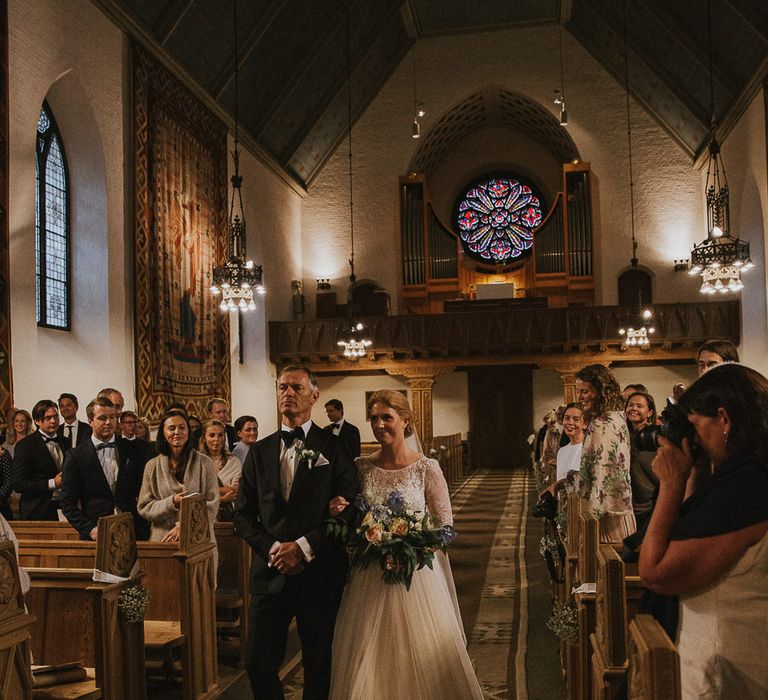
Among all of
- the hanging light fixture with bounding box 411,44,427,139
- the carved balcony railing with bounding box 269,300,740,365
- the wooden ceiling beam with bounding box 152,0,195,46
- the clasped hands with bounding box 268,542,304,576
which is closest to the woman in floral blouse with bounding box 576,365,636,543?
the clasped hands with bounding box 268,542,304,576

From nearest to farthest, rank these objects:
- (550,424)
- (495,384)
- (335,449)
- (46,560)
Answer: (335,449)
(46,560)
(550,424)
(495,384)

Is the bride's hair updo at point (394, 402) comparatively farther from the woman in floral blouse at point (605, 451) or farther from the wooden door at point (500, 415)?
the wooden door at point (500, 415)

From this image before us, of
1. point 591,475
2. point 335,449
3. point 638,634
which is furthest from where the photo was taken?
point 591,475

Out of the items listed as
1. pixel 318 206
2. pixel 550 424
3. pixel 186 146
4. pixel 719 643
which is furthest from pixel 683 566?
pixel 318 206

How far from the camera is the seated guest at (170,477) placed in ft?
18.0

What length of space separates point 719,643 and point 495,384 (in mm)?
21343

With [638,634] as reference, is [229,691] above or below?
below

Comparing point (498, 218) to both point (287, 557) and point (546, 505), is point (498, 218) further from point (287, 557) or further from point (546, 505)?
point (287, 557)

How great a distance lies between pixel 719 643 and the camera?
2.08 m

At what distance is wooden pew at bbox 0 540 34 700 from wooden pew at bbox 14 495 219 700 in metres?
1.56

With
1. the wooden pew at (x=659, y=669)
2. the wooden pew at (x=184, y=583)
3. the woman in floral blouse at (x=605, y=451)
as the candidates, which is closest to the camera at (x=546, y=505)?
the woman in floral blouse at (x=605, y=451)

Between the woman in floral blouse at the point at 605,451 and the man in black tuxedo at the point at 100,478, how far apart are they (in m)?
3.16

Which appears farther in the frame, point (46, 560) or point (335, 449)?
point (46, 560)

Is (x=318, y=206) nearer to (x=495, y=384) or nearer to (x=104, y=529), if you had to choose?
(x=495, y=384)
